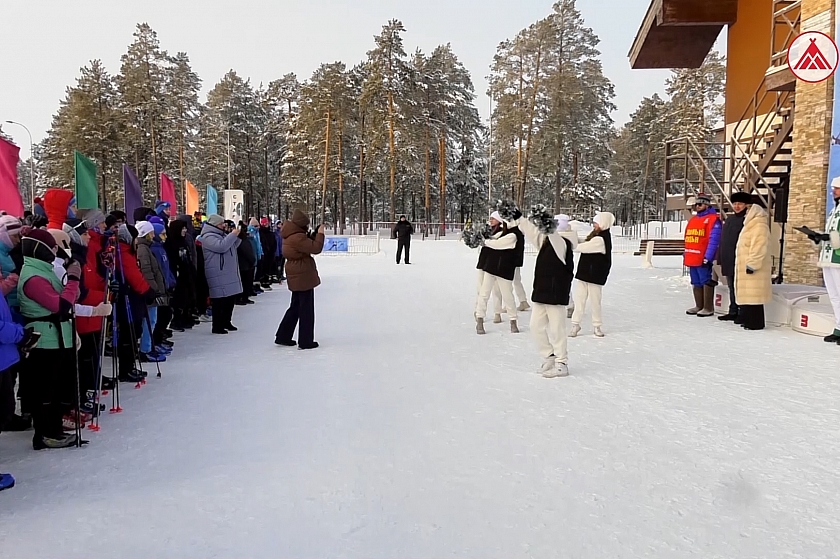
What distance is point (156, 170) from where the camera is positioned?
4803 centimetres

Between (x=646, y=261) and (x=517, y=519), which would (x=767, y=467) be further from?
(x=646, y=261)

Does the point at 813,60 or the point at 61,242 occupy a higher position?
the point at 813,60

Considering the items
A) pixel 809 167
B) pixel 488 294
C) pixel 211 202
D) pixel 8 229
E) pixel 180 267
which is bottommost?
pixel 488 294

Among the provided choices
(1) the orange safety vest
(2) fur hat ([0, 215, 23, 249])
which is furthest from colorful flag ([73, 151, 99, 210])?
(1) the orange safety vest

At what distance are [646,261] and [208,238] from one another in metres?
17.1

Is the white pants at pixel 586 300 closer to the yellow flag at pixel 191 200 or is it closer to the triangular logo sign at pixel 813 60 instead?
the triangular logo sign at pixel 813 60

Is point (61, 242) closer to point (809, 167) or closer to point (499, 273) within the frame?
point (499, 273)

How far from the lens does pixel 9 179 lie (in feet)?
23.7

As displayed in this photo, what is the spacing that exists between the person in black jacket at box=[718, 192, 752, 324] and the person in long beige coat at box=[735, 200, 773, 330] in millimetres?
235

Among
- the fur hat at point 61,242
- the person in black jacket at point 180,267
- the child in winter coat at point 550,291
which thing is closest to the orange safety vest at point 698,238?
the child in winter coat at point 550,291

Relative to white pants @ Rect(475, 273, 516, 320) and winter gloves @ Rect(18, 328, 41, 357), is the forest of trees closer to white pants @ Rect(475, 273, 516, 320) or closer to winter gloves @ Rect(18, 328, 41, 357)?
white pants @ Rect(475, 273, 516, 320)

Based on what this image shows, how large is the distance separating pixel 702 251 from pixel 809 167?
3.63 m

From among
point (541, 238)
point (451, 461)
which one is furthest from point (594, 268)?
point (451, 461)

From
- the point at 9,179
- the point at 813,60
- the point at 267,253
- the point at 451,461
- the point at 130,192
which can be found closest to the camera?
the point at 451,461
